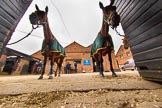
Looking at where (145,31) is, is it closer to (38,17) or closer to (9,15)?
(9,15)

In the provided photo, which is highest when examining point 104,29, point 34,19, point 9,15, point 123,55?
point 123,55

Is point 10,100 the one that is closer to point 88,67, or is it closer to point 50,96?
point 50,96

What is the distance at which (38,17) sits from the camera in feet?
16.9

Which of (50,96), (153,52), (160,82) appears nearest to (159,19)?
(153,52)

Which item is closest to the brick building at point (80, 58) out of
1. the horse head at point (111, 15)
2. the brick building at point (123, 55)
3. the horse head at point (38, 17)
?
the brick building at point (123, 55)

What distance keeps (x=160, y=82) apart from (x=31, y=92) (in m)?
2.10

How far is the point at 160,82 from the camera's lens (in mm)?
2373

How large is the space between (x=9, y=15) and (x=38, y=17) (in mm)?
2350

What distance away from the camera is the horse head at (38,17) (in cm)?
506

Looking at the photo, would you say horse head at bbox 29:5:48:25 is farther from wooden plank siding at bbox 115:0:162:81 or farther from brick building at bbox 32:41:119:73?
brick building at bbox 32:41:119:73

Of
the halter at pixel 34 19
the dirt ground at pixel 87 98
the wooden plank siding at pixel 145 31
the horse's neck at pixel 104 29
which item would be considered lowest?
the dirt ground at pixel 87 98

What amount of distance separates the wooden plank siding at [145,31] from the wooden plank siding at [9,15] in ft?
7.75

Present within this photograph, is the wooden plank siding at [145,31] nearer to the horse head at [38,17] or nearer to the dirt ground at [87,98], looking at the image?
the dirt ground at [87,98]

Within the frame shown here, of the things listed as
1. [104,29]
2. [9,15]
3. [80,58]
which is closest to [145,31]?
[104,29]
